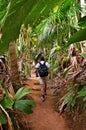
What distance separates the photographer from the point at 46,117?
834 cm

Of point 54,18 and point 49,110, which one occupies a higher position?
point 54,18

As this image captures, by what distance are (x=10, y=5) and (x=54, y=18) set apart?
29.7ft

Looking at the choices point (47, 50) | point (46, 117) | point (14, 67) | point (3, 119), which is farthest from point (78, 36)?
point (47, 50)

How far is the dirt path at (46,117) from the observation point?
7.78 meters

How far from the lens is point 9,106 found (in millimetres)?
5914

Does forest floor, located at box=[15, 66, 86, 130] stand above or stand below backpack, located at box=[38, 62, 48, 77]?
below

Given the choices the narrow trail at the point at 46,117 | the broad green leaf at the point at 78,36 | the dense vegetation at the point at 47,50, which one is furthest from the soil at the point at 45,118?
the broad green leaf at the point at 78,36

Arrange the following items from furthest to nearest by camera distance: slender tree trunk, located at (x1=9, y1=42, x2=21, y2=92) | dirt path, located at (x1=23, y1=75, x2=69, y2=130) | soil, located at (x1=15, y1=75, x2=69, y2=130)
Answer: slender tree trunk, located at (x1=9, y1=42, x2=21, y2=92) → dirt path, located at (x1=23, y1=75, x2=69, y2=130) → soil, located at (x1=15, y1=75, x2=69, y2=130)

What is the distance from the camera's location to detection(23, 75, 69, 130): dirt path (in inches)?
306

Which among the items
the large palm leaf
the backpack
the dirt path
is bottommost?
the dirt path

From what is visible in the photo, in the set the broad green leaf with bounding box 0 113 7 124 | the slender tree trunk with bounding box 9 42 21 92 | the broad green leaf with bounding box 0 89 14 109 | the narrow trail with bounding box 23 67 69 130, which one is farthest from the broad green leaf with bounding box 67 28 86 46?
the slender tree trunk with bounding box 9 42 21 92

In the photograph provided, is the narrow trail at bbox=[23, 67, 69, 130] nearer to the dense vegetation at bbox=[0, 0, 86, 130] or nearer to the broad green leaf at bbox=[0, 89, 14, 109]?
the dense vegetation at bbox=[0, 0, 86, 130]

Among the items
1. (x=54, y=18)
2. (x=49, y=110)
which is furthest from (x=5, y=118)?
(x=54, y=18)

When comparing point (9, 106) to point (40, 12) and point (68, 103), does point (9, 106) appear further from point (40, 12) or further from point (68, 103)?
point (40, 12)
